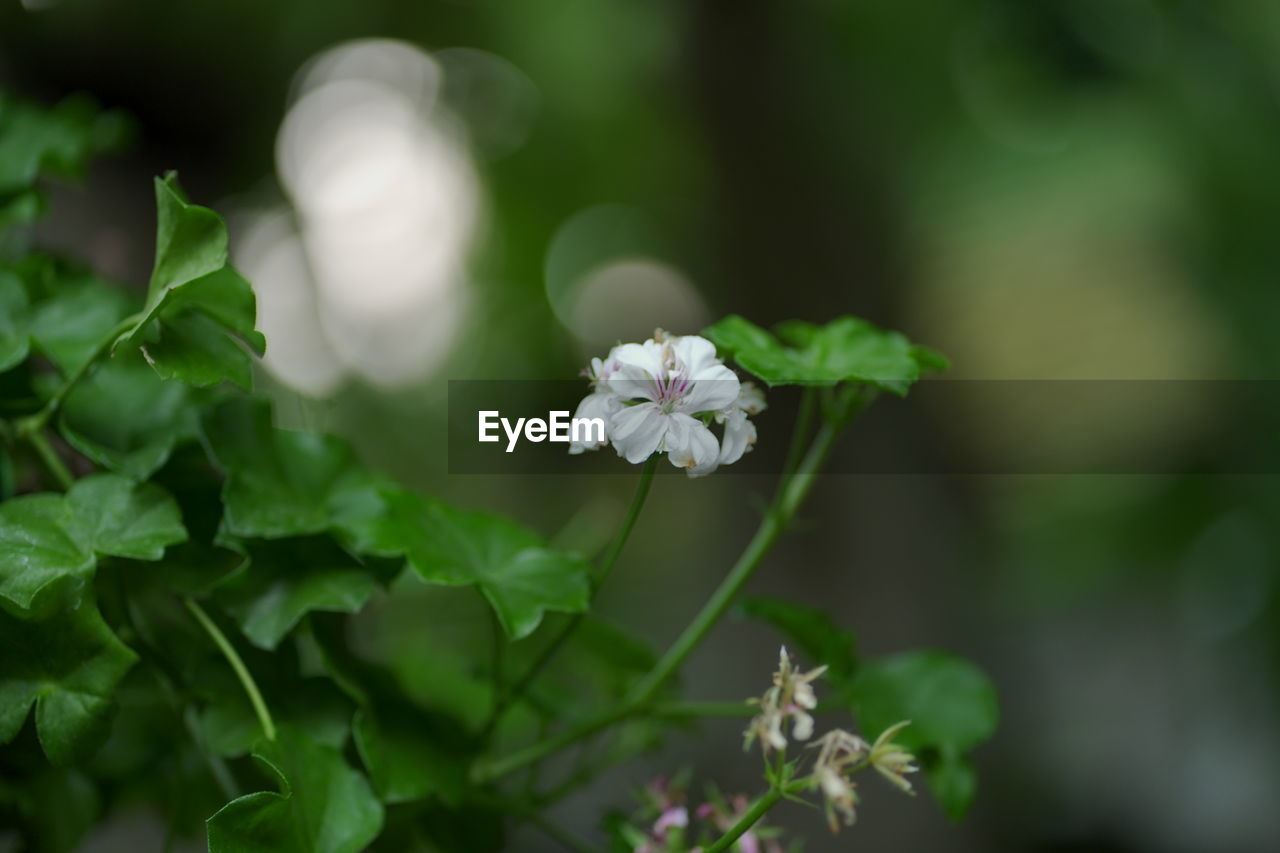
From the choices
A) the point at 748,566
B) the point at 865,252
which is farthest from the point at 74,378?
the point at 865,252

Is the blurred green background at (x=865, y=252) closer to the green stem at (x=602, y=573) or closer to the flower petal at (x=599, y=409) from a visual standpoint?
the green stem at (x=602, y=573)

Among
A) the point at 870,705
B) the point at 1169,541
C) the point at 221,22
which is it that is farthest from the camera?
the point at 1169,541

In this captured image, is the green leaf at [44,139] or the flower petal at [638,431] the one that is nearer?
the flower petal at [638,431]

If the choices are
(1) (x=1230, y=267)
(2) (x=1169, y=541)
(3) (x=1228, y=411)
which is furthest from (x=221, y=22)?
(2) (x=1169, y=541)

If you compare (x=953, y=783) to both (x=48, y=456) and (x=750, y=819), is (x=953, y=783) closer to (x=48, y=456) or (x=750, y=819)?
(x=750, y=819)

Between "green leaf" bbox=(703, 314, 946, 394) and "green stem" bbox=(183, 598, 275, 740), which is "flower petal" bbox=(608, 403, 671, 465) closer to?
"green leaf" bbox=(703, 314, 946, 394)

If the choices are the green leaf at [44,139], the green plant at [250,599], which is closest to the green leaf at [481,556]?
the green plant at [250,599]

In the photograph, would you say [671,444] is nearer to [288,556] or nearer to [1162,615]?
[288,556]
